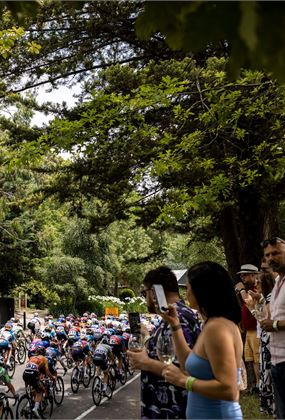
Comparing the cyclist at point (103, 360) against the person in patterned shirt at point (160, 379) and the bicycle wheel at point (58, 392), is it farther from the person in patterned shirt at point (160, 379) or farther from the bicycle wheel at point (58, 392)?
the person in patterned shirt at point (160, 379)

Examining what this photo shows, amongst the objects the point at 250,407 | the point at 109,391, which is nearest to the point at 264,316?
the point at 250,407

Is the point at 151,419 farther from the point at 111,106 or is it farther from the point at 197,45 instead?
the point at 111,106

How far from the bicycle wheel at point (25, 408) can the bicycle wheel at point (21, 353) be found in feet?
27.5

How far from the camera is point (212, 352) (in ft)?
8.40

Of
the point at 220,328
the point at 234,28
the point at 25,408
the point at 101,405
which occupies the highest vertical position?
the point at 234,28

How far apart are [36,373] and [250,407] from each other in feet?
14.7

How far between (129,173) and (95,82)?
72.6 inches

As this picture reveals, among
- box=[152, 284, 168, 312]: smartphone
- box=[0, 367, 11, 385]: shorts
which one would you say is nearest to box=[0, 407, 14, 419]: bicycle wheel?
box=[0, 367, 11, 385]: shorts

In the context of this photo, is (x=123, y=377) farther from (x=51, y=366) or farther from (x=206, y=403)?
(x=206, y=403)

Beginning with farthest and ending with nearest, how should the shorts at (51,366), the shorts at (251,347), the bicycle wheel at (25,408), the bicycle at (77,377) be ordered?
the bicycle at (77,377) → the shorts at (51,366) → the bicycle wheel at (25,408) → the shorts at (251,347)

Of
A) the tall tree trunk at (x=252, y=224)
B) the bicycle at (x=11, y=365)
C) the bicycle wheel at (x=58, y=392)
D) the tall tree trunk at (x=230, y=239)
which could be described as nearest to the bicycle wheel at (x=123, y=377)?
the bicycle wheel at (x=58, y=392)

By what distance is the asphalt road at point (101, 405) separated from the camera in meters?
10.9

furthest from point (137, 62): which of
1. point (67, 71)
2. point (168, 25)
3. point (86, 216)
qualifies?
point (168, 25)

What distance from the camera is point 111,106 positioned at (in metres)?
7.10
